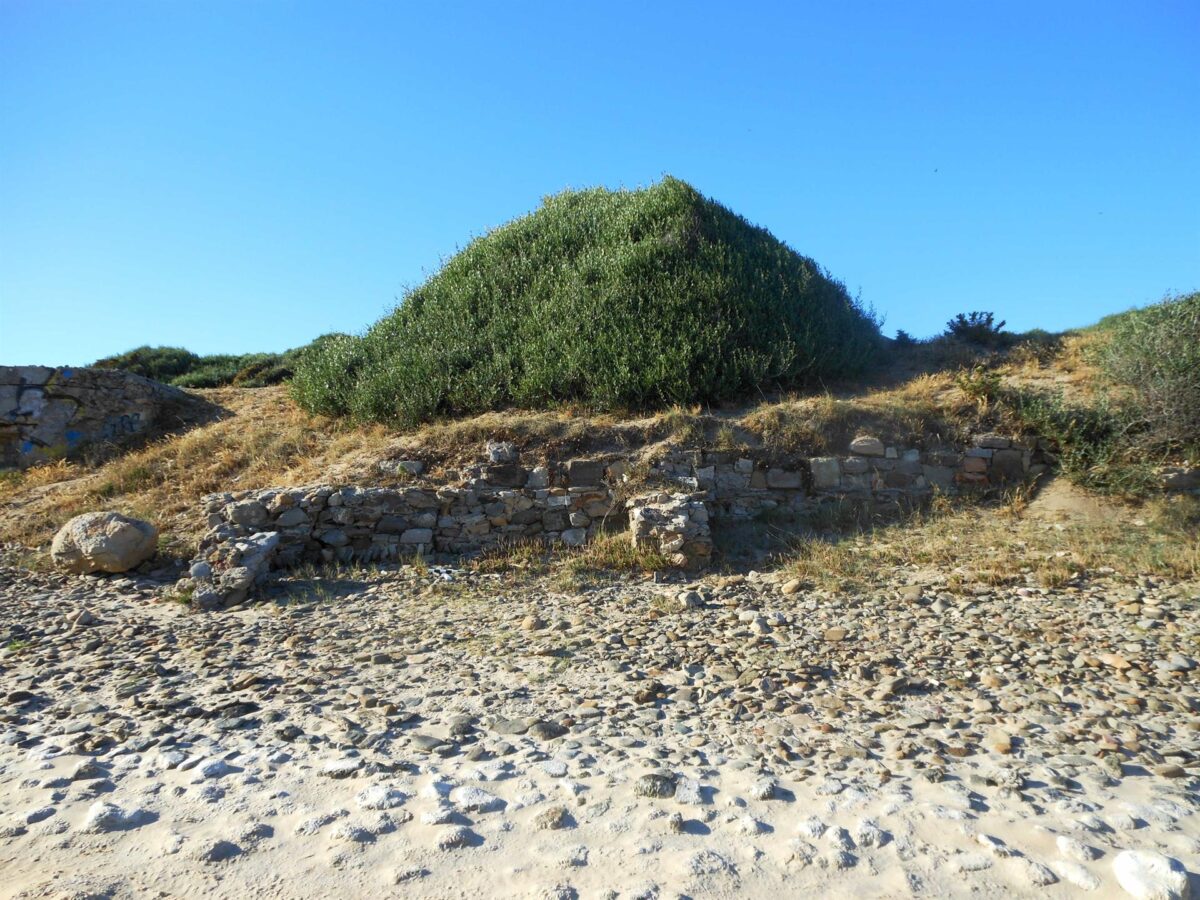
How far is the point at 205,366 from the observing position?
1742 cm

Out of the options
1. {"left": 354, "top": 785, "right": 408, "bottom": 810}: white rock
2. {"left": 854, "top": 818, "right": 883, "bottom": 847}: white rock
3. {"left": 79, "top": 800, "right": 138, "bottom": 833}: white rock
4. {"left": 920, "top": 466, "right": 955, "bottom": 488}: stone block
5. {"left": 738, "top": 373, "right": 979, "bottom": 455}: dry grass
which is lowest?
{"left": 854, "top": 818, "right": 883, "bottom": 847}: white rock

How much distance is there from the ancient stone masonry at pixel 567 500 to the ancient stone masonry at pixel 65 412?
5.00 meters

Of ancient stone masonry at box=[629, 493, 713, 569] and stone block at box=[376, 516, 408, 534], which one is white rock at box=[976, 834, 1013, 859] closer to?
ancient stone masonry at box=[629, 493, 713, 569]

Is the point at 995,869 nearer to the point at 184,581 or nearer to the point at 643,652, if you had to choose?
the point at 643,652

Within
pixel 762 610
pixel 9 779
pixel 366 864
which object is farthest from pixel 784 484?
pixel 9 779

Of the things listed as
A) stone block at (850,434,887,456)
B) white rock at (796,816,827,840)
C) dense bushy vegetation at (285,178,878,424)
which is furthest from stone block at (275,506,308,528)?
white rock at (796,816,827,840)

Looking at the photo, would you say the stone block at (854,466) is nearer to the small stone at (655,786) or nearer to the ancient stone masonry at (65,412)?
the small stone at (655,786)

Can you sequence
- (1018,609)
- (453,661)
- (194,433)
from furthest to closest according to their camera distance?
1. (194,433)
2. (1018,609)
3. (453,661)

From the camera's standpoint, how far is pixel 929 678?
456cm

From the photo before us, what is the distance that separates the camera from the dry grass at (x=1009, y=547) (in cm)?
609

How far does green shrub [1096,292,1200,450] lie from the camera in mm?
7496

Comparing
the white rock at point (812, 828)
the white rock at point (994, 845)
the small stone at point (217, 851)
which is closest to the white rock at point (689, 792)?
the white rock at point (812, 828)

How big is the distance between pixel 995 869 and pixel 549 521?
5400 millimetres

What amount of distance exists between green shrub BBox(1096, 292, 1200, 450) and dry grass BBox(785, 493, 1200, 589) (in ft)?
2.62
